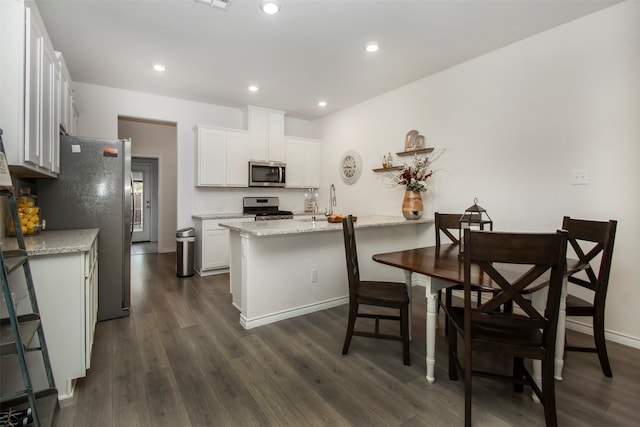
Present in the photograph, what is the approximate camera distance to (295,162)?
574 cm

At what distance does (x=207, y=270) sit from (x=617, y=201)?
15.5ft

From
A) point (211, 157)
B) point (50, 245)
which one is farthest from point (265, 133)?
point (50, 245)

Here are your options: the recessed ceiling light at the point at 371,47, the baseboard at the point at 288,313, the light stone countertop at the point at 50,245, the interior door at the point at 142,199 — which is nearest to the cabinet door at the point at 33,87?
the light stone countertop at the point at 50,245

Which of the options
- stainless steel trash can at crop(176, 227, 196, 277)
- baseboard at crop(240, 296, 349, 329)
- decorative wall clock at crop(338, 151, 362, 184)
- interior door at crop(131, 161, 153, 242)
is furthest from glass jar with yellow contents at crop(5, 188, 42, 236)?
interior door at crop(131, 161, 153, 242)

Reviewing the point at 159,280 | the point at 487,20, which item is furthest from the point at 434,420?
the point at 159,280

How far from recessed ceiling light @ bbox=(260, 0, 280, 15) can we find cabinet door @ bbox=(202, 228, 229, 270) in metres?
3.11

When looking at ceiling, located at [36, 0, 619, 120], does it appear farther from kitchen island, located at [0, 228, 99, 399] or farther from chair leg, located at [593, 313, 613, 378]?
chair leg, located at [593, 313, 613, 378]

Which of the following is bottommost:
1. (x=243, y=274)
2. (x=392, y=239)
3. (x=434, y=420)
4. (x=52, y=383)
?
(x=434, y=420)

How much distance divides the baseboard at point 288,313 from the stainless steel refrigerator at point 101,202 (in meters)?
1.32

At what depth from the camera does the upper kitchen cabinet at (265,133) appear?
17.1 feet

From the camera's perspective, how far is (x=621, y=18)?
2.46 meters

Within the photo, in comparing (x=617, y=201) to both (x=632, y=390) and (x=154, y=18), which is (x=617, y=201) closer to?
(x=632, y=390)

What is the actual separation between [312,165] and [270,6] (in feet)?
11.7

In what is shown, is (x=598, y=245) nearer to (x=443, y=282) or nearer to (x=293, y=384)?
(x=443, y=282)
